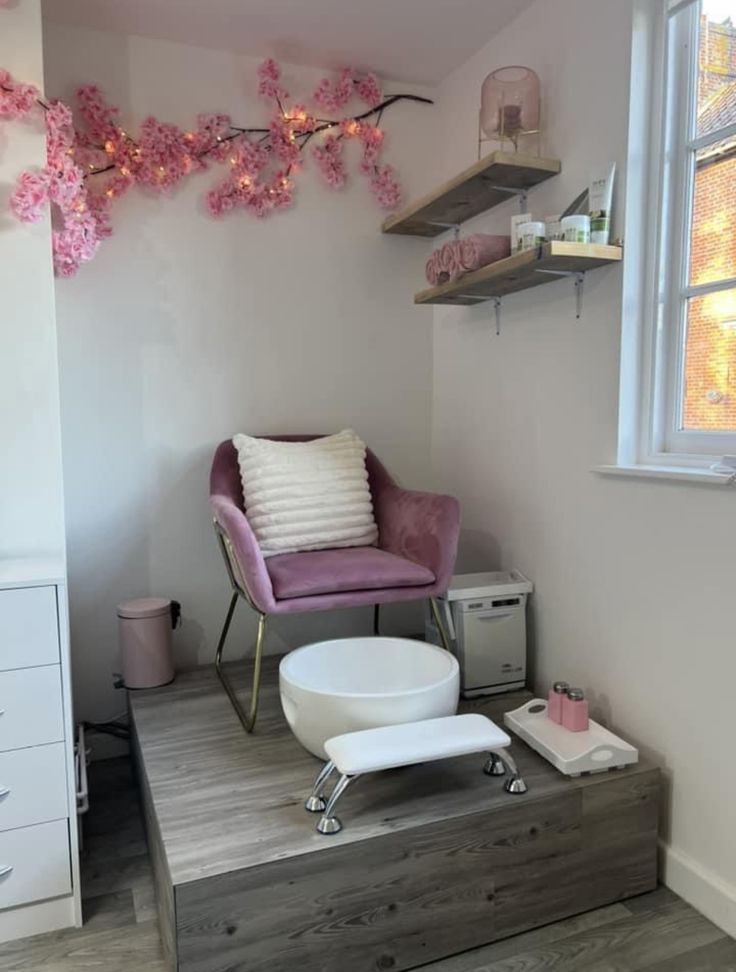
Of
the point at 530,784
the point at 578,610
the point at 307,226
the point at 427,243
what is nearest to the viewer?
the point at 530,784

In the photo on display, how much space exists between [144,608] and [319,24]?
1865mm

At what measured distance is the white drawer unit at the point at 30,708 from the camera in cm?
142

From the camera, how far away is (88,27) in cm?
210

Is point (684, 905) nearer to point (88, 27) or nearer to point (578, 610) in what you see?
point (578, 610)

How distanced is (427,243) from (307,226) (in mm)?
471

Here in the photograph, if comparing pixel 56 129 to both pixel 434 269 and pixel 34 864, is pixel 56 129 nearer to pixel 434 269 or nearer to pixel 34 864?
pixel 434 269

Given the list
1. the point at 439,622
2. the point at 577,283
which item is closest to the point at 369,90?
the point at 577,283

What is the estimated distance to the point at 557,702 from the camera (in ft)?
5.58

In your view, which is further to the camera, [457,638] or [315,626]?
[315,626]

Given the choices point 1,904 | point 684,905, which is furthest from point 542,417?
point 1,904

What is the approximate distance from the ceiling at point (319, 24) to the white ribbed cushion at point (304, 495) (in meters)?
1.25

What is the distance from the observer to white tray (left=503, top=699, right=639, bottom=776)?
153 centimetres

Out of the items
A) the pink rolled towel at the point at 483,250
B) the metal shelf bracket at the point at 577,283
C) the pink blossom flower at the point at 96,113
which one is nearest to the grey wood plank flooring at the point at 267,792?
the metal shelf bracket at the point at 577,283

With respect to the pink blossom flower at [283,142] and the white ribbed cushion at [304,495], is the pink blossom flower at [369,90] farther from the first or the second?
the white ribbed cushion at [304,495]
